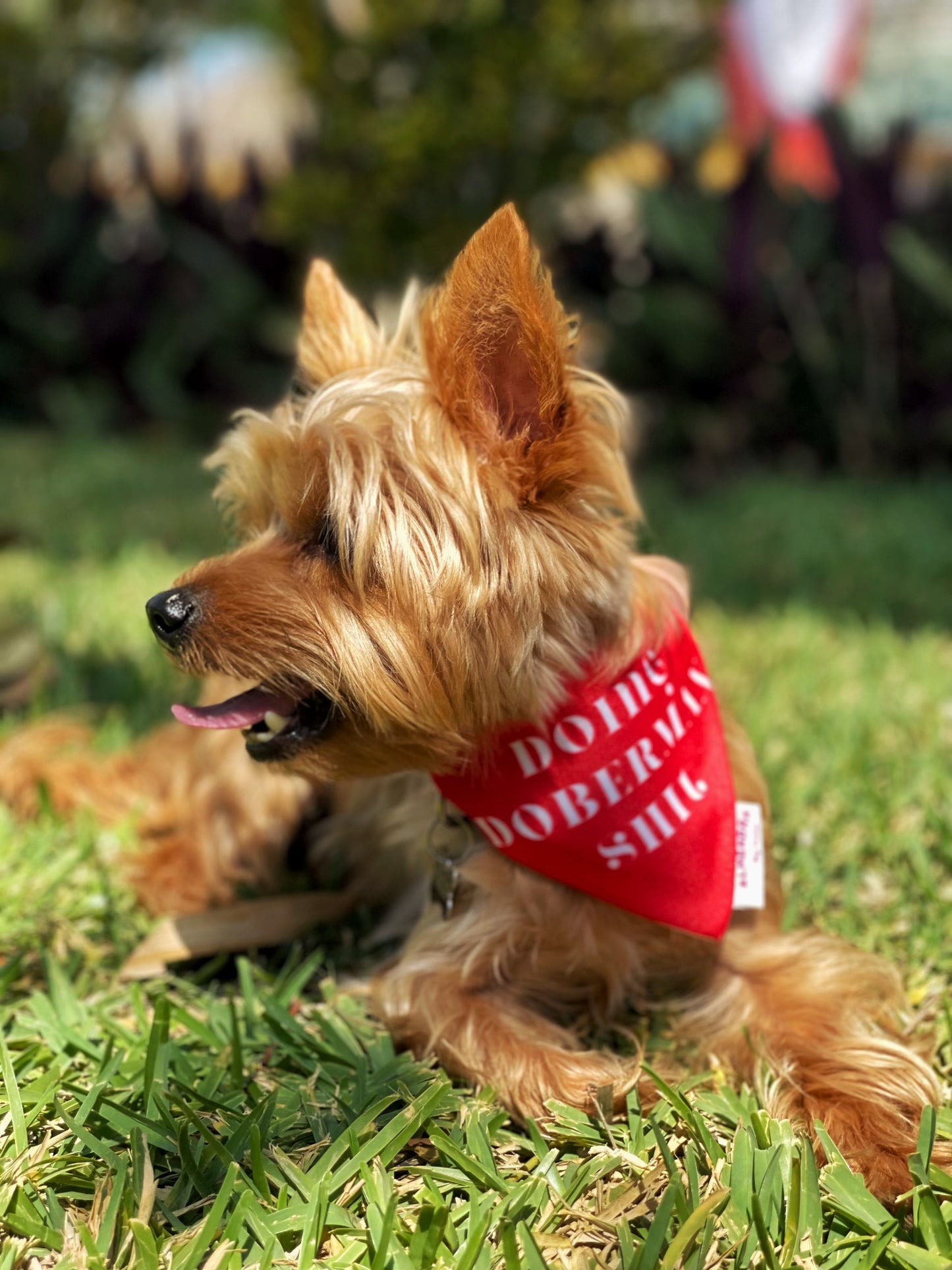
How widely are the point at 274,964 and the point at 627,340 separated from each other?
5963 mm

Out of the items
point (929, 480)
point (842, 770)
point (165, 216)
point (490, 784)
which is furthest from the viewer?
point (165, 216)

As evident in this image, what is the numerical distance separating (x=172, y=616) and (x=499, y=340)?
2.33 feet

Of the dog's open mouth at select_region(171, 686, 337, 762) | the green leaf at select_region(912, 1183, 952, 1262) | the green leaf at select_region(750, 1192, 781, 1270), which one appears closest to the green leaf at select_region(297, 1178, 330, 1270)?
the green leaf at select_region(750, 1192, 781, 1270)

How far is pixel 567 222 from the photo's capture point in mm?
8562

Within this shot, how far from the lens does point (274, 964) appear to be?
2533mm

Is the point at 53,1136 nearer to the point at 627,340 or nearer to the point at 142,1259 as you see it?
the point at 142,1259

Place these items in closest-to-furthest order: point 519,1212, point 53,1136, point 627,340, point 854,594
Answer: point 519,1212
point 53,1136
point 854,594
point 627,340

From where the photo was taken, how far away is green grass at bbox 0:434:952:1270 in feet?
5.23

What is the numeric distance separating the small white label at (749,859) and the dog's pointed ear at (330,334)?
3.75ft

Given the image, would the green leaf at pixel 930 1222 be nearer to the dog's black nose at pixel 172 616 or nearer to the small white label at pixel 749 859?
the small white label at pixel 749 859

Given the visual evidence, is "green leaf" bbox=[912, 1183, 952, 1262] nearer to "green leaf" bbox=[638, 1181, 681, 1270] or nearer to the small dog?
the small dog

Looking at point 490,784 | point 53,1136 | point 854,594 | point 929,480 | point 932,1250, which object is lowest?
point 929,480

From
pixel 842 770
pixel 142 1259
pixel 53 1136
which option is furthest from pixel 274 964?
pixel 842 770

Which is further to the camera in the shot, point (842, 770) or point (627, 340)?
point (627, 340)
